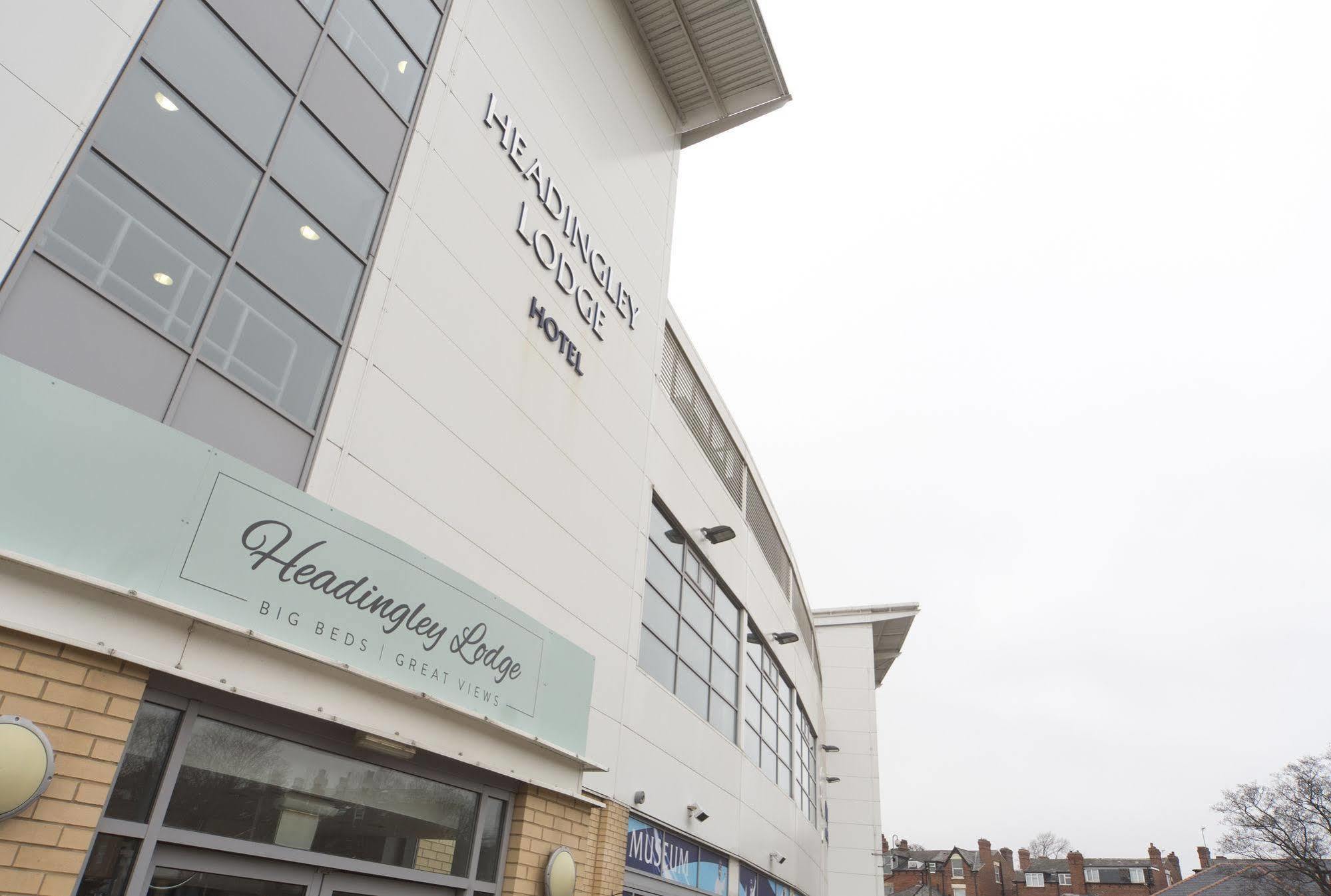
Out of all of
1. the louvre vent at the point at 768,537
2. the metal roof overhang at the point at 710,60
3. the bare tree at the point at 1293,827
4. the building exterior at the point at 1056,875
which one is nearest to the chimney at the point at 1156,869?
the building exterior at the point at 1056,875

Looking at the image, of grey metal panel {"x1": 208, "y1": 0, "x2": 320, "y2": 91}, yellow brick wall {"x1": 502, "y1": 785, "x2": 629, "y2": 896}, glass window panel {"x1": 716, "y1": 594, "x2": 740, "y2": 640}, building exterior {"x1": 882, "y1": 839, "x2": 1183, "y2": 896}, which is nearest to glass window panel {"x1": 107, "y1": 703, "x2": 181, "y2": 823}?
yellow brick wall {"x1": 502, "y1": 785, "x2": 629, "y2": 896}

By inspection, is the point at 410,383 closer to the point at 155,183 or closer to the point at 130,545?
the point at 155,183

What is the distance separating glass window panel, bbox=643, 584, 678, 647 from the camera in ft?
37.2

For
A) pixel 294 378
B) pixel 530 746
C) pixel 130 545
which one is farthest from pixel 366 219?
pixel 530 746

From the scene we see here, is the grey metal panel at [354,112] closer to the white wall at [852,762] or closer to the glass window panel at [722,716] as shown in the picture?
the glass window panel at [722,716]

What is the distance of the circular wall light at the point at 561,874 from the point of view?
24.9ft

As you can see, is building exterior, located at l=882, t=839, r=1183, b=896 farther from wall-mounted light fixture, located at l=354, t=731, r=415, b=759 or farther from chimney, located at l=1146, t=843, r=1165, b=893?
wall-mounted light fixture, located at l=354, t=731, r=415, b=759

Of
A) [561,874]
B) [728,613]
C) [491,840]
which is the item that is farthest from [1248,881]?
[491,840]

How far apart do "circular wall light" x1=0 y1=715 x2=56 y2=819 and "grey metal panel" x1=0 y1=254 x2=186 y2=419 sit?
1817mm

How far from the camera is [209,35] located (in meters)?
Answer: 6.04

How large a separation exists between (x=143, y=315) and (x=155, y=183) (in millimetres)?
926

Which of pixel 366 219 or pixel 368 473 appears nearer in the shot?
pixel 368 473

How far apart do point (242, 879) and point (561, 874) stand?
318 centimetres

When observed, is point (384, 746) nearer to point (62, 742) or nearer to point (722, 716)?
point (62, 742)
